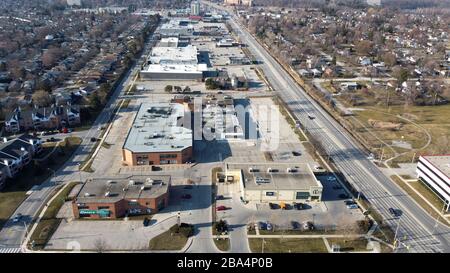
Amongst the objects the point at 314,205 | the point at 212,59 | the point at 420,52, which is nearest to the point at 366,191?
the point at 314,205

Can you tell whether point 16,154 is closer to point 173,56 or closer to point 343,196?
point 343,196

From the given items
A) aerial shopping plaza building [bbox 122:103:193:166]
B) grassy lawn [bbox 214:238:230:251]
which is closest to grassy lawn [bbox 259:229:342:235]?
grassy lawn [bbox 214:238:230:251]

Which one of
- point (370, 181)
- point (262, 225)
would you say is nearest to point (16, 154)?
point (262, 225)

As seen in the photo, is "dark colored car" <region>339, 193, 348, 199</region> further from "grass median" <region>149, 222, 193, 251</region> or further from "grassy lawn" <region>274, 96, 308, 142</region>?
"grass median" <region>149, 222, 193, 251</region>

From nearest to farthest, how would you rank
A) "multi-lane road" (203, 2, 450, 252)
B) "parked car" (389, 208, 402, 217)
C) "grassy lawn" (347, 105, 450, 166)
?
"multi-lane road" (203, 2, 450, 252), "parked car" (389, 208, 402, 217), "grassy lawn" (347, 105, 450, 166)
